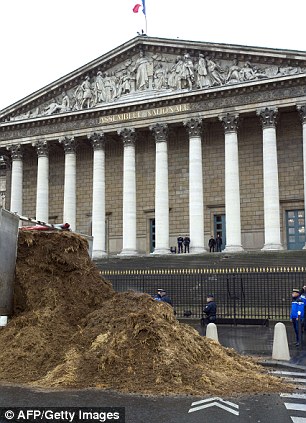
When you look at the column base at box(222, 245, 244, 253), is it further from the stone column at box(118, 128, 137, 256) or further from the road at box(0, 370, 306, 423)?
the road at box(0, 370, 306, 423)

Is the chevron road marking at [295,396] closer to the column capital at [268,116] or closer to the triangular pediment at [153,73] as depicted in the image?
the column capital at [268,116]

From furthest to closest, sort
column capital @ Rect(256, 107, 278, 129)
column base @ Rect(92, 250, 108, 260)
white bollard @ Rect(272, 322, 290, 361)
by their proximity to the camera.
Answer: column base @ Rect(92, 250, 108, 260)
column capital @ Rect(256, 107, 278, 129)
white bollard @ Rect(272, 322, 290, 361)

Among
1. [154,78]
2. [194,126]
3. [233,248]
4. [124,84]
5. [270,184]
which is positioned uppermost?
[154,78]

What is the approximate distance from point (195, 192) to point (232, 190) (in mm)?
2335

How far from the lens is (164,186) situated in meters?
32.0

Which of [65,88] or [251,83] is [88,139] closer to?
[65,88]

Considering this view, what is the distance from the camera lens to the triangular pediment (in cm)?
3042

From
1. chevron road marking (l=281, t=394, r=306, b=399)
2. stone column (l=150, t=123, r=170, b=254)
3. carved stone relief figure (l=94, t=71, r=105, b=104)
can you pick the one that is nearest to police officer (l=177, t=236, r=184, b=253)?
stone column (l=150, t=123, r=170, b=254)

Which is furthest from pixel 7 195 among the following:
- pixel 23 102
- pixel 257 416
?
pixel 257 416

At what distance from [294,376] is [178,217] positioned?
2527 cm

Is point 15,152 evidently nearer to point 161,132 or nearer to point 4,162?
point 4,162

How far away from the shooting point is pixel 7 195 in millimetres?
39938

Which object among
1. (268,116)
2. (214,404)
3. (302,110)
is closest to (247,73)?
(268,116)

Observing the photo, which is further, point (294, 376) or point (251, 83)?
point (251, 83)
